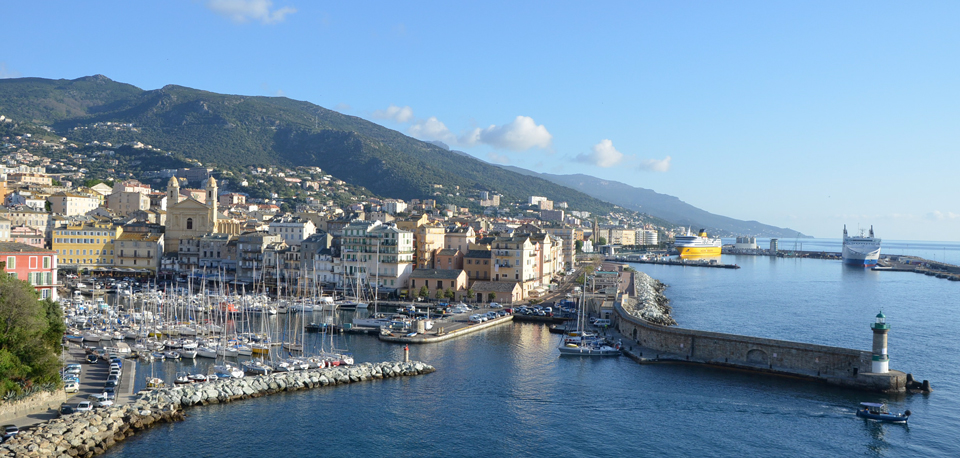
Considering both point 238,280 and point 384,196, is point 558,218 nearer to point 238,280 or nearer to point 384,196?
point 384,196

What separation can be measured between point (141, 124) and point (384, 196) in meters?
70.9

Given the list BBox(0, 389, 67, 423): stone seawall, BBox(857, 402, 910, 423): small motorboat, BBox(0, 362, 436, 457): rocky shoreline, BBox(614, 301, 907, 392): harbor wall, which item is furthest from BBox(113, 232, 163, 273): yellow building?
BBox(857, 402, 910, 423): small motorboat

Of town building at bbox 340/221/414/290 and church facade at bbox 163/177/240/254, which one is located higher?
church facade at bbox 163/177/240/254

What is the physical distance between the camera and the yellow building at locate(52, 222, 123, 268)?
6725 centimetres

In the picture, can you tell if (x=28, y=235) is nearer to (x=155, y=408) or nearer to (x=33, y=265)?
(x=33, y=265)

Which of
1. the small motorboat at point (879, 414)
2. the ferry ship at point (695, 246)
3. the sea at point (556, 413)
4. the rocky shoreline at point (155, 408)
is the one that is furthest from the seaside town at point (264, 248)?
the ferry ship at point (695, 246)

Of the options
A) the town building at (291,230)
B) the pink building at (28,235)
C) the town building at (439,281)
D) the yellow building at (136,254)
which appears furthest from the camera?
the town building at (291,230)

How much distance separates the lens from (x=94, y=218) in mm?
75875

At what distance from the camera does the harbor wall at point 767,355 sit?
28.4 m

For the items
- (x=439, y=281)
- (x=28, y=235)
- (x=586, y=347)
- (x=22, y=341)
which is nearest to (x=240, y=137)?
(x=28, y=235)

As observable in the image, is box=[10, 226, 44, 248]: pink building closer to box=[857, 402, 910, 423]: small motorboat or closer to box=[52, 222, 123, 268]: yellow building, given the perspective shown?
box=[52, 222, 123, 268]: yellow building

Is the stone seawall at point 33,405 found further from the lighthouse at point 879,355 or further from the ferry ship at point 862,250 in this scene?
the ferry ship at point 862,250

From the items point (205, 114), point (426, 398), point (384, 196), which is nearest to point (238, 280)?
point (426, 398)

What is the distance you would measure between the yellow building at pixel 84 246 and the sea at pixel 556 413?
4042 cm
